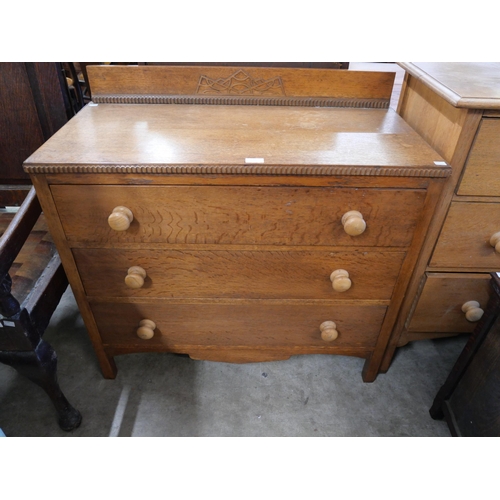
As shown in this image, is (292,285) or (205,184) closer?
(205,184)

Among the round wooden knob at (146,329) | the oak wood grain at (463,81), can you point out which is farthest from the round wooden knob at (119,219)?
the oak wood grain at (463,81)

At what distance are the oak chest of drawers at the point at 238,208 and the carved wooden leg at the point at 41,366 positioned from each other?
0.50 ft

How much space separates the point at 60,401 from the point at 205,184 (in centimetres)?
82

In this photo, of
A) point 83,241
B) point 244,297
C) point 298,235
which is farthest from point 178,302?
point 298,235

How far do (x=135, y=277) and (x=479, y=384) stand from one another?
986mm

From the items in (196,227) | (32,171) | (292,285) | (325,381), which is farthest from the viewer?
(325,381)

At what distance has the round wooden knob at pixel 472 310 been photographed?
1.17m

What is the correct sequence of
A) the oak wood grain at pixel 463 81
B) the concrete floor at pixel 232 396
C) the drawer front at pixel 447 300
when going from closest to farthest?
the oak wood grain at pixel 463 81 < the drawer front at pixel 447 300 < the concrete floor at pixel 232 396

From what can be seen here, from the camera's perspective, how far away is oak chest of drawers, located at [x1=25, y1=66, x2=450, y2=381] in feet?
2.90

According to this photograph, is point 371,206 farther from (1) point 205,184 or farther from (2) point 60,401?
(2) point 60,401

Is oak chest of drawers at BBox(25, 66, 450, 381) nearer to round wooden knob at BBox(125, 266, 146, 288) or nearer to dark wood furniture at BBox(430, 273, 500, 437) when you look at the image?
round wooden knob at BBox(125, 266, 146, 288)

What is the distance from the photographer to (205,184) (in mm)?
891

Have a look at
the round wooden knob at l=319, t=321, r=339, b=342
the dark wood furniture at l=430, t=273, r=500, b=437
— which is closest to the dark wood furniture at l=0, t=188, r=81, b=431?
the round wooden knob at l=319, t=321, r=339, b=342

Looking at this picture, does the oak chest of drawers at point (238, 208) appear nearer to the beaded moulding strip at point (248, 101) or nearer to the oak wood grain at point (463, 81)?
the beaded moulding strip at point (248, 101)
